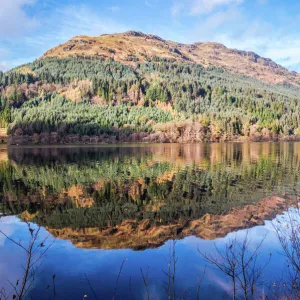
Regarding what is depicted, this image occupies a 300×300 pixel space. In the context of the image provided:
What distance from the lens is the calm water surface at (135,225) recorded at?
1305 centimetres

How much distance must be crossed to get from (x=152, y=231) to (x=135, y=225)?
1.64 metres

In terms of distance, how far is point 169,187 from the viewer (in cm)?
3272

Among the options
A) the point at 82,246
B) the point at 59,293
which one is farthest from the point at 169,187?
the point at 59,293

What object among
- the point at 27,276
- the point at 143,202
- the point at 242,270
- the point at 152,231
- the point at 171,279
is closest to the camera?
the point at 242,270

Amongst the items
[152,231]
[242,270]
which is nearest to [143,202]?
[152,231]

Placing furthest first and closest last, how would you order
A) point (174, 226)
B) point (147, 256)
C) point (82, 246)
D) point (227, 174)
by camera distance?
point (227, 174), point (174, 226), point (82, 246), point (147, 256)

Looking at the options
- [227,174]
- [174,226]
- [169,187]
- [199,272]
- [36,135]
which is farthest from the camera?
[36,135]

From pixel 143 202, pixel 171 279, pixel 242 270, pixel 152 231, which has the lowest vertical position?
pixel 171 279

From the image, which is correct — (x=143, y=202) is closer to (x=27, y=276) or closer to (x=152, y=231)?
(x=152, y=231)

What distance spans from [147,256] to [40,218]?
390 inches

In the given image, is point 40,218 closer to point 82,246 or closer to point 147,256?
point 82,246

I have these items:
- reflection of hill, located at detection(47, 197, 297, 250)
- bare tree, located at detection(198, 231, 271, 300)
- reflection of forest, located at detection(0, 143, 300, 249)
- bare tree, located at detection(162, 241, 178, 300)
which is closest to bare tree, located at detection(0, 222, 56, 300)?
reflection of hill, located at detection(47, 197, 297, 250)

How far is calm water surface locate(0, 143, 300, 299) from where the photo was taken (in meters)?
13.0

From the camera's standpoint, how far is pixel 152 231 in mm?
18891
